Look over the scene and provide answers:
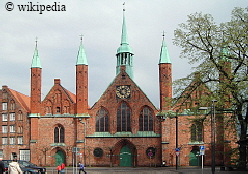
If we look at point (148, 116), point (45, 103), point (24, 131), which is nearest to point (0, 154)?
point (24, 131)

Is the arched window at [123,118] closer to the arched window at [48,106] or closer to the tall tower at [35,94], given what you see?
the arched window at [48,106]

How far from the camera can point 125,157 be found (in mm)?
53188

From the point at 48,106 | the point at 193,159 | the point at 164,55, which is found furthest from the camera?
the point at 48,106

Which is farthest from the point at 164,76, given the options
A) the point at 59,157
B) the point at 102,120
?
the point at 59,157

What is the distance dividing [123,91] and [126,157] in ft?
28.4

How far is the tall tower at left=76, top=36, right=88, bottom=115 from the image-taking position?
53.5 metres

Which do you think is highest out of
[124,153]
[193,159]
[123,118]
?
[123,118]

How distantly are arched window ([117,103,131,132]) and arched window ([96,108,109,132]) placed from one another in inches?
65.2

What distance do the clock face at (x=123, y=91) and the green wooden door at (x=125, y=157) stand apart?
6.72m

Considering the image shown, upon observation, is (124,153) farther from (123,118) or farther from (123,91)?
(123,91)

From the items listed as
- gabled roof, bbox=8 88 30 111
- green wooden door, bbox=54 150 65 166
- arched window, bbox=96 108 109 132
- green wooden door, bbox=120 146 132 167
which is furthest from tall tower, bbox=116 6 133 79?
green wooden door, bbox=54 150 65 166

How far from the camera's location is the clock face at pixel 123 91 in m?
54.0

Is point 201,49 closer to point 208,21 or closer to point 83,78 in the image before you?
point 208,21

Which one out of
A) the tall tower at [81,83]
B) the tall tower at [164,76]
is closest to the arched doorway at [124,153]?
the tall tower at [81,83]
